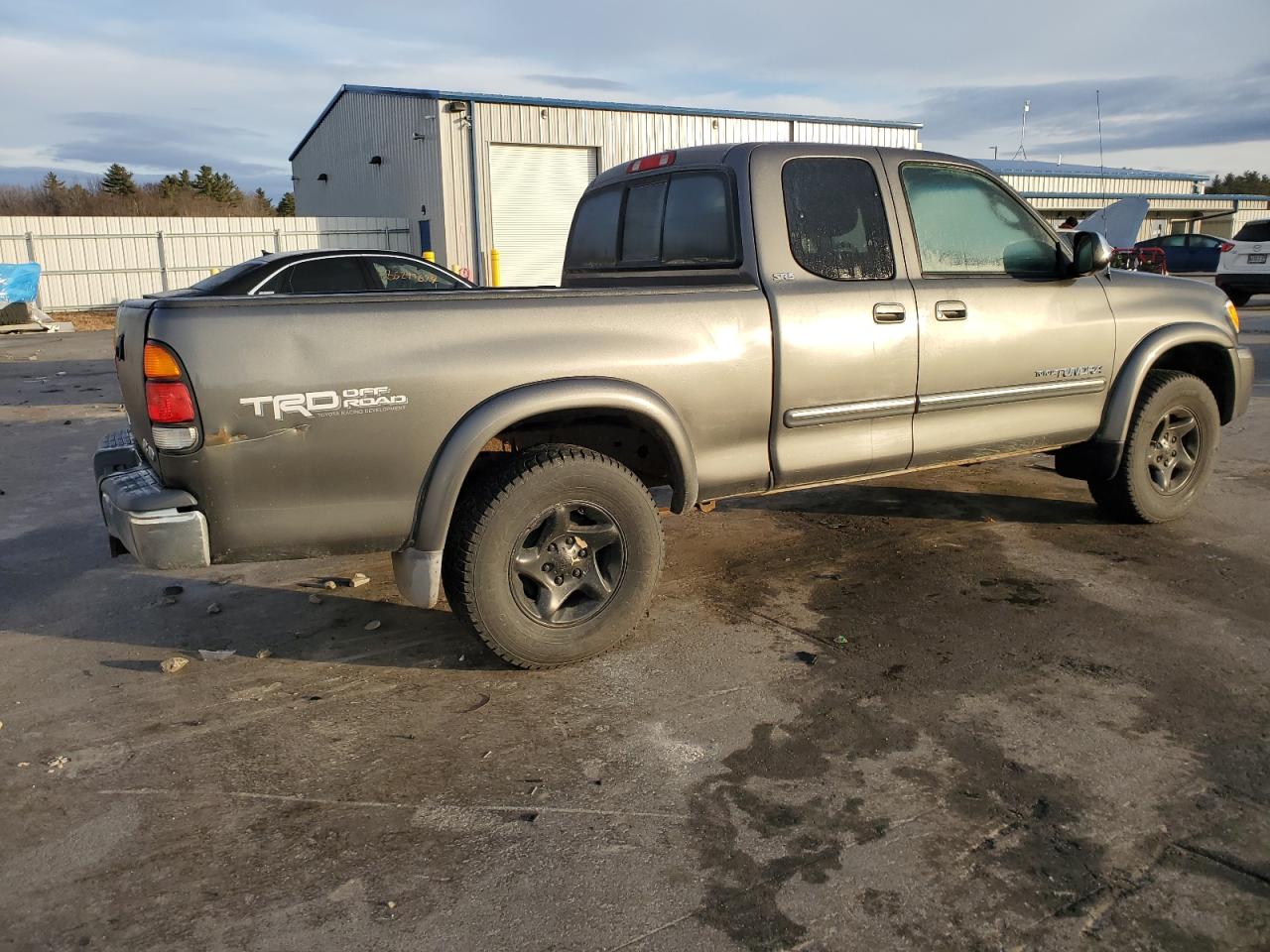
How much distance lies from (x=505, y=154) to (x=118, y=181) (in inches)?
1830

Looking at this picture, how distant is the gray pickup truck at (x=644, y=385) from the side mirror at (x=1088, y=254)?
0.6 inches

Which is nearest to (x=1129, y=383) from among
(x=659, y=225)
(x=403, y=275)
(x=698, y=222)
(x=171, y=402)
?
(x=698, y=222)

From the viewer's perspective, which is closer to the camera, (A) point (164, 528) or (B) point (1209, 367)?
(A) point (164, 528)

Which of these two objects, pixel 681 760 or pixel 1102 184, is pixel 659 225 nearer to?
pixel 681 760

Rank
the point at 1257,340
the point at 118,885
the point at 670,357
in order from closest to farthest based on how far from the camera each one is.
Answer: the point at 118,885
the point at 670,357
the point at 1257,340

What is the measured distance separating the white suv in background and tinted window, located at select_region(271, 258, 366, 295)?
54.5ft

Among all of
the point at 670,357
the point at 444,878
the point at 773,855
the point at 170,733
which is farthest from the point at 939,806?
the point at 170,733

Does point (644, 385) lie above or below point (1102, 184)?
below

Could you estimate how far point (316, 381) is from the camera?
127 inches

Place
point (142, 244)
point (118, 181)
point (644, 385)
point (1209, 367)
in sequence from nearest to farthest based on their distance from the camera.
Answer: point (644, 385)
point (1209, 367)
point (142, 244)
point (118, 181)

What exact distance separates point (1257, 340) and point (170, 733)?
15.8 m

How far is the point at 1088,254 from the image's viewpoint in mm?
4723

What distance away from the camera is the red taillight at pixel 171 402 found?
10.2 feet

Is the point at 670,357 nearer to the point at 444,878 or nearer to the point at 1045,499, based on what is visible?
the point at 444,878
